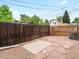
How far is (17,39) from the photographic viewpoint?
10992 mm

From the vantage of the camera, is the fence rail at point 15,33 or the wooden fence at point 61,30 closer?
the fence rail at point 15,33

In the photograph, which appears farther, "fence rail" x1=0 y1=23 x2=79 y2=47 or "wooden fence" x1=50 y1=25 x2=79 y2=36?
"wooden fence" x1=50 y1=25 x2=79 y2=36

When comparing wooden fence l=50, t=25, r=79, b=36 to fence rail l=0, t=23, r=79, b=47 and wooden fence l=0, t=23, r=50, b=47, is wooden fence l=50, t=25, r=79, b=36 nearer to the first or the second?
fence rail l=0, t=23, r=79, b=47

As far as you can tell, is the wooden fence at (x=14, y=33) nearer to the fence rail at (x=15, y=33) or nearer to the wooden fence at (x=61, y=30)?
the fence rail at (x=15, y=33)

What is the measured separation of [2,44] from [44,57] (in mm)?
3465

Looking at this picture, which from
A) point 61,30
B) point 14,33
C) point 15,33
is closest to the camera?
point 14,33

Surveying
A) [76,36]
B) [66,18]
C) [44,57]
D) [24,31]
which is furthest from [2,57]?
[66,18]

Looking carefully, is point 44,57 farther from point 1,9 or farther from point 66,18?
point 66,18

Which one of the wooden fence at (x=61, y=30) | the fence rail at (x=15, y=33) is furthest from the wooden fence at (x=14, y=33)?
the wooden fence at (x=61, y=30)

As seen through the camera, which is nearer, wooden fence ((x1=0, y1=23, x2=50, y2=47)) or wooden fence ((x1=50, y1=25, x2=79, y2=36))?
wooden fence ((x1=0, y1=23, x2=50, y2=47))

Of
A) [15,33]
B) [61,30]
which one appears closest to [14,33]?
[15,33]

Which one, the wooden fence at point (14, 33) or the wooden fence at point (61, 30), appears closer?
the wooden fence at point (14, 33)

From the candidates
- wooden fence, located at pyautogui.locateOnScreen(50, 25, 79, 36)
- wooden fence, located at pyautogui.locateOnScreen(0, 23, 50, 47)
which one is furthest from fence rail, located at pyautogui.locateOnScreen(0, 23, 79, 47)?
wooden fence, located at pyautogui.locateOnScreen(50, 25, 79, 36)

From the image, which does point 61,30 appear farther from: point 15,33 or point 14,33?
point 14,33
